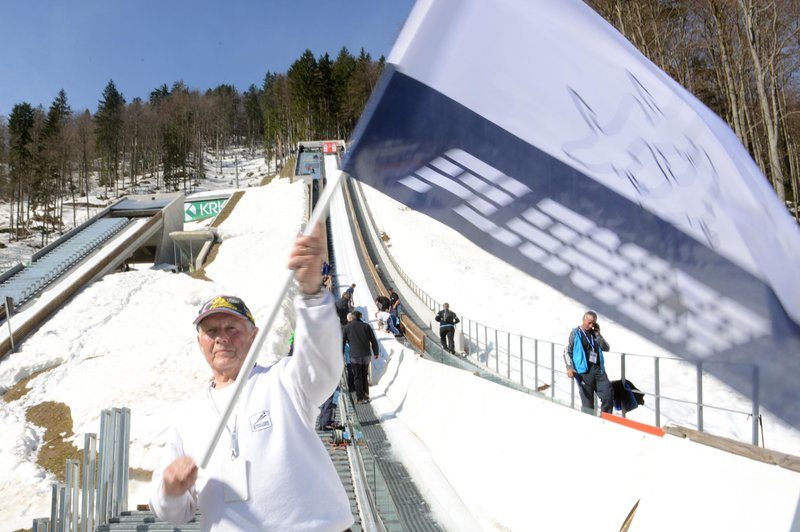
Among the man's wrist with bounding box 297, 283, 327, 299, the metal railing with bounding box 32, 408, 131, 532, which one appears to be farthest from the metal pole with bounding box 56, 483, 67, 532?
the man's wrist with bounding box 297, 283, 327, 299

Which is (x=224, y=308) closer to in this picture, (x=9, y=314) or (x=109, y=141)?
(x=9, y=314)

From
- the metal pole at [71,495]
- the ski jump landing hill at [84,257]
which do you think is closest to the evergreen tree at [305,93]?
the ski jump landing hill at [84,257]

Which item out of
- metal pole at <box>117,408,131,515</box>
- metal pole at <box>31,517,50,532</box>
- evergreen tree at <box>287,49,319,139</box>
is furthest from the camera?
evergreen tree at <box>287,49,319,139</box>

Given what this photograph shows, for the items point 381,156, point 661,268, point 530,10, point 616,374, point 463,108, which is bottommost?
point 616,374

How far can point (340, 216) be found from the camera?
3894cm

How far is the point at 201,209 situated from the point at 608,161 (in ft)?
140

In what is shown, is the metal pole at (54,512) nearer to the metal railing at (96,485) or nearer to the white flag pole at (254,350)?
the metal railing at (96,485)

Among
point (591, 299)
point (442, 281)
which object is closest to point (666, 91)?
point (591, 299)

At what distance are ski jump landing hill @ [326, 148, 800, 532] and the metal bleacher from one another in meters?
22.6

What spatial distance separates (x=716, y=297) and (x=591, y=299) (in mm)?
657

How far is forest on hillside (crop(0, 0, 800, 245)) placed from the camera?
14.6m

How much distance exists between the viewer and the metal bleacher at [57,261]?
2528 cm

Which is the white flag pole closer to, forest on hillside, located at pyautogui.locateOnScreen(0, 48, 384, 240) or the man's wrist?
the man's wrist

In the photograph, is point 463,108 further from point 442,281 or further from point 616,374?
point 442,281
